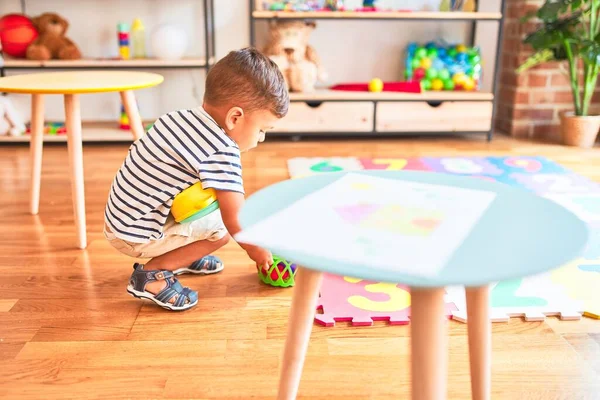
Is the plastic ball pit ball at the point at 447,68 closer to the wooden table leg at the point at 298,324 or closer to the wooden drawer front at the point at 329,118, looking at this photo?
the wooden drawer front at the point at 329,118

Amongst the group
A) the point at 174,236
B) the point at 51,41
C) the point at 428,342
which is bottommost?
the point at 174,236

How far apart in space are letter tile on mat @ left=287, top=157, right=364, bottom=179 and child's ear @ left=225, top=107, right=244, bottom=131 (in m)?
1.15

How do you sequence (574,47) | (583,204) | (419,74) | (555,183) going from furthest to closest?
1. (419,74)
2. (574,47)
3. (555,183)
4. (583,204)

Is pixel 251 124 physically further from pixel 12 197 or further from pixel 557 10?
pixel 557 10

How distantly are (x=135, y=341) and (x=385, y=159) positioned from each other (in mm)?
1570

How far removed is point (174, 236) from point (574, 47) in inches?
87.6

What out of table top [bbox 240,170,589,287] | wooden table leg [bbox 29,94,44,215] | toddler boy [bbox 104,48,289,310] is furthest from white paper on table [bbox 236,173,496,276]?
wooden table leg [bbox 29,94,44,215]

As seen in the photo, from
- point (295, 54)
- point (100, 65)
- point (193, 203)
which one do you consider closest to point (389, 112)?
point (295, 54)

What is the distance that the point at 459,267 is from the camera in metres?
0.55

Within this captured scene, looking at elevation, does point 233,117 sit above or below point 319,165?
above

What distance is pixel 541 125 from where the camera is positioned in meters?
3.06

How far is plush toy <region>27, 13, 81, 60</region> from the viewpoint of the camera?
2.72 meters

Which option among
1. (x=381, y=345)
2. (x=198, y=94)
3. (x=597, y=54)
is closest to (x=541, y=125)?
(x=597, y=54)

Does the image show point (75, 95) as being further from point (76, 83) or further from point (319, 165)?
point (319, 165)
